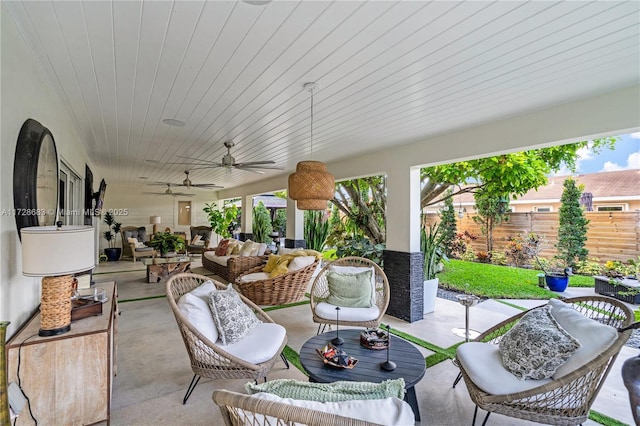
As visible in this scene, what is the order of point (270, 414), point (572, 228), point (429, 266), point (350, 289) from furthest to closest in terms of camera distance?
point (572, 228) < point (429, 266) < point (350, 289) < point (270, 414)

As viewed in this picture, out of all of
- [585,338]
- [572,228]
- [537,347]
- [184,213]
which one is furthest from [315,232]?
[184,213]

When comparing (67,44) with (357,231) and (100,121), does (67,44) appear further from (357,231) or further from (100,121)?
(357,231)

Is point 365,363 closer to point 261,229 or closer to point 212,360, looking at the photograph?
point 212,360

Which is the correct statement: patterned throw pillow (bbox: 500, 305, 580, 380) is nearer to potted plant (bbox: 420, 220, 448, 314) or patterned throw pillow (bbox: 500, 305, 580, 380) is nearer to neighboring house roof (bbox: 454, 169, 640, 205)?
potted plant (bbox: 420, 220, 448, 314)

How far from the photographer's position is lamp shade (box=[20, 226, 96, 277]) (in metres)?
1.62

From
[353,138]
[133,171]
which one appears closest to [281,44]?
[353,138]

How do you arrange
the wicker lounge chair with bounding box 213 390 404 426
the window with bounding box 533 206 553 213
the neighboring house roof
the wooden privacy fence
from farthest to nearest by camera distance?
the window with bounding box 533 206 553 213 → the neighboring house roof → the wooden privacy fence → the wicker lounge chair with bounding box 213 390 404 426

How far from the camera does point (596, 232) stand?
6273 mm

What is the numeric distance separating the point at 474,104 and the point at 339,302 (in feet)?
8.16

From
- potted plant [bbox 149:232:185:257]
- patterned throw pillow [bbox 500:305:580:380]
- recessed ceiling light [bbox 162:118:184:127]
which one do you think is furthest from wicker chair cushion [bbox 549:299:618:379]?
potted plant [bbox 149:232:185:257]

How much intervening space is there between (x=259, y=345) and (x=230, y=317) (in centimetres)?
33

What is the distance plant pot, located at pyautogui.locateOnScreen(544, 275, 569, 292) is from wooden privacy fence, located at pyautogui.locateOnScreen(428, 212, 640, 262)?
5.06ft

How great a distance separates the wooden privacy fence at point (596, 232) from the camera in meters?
5.71

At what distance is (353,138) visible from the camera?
4.06 metres
